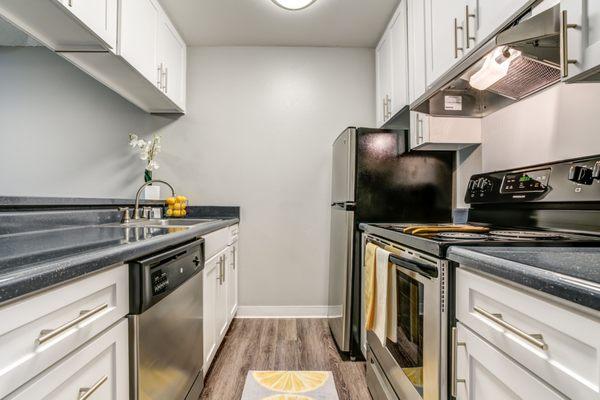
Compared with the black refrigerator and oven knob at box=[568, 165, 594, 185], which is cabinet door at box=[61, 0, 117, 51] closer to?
the black refrigerator

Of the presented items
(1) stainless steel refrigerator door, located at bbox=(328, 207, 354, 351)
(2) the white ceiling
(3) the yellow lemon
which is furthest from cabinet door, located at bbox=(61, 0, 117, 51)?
(3) the yellow lemon

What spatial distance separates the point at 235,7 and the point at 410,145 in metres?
1.54

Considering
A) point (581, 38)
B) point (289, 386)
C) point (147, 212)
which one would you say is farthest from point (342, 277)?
point (581, 38)

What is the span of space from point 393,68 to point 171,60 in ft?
5.48

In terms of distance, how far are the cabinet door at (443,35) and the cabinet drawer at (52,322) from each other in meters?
1.62

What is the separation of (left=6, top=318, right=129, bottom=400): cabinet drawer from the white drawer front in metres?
0.79

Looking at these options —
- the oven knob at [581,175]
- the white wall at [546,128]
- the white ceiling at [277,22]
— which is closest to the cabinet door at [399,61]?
the white ceiling at [277,22]

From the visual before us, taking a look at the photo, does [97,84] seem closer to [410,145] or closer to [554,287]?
[410,145]

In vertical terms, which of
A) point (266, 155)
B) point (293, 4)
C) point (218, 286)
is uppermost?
point (293, 4)

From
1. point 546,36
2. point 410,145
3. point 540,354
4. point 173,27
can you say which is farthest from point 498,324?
point 173,27

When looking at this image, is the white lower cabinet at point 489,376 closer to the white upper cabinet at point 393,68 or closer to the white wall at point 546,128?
the white wall at point 546,128

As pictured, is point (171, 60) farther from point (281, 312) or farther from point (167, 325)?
point (281, 312)

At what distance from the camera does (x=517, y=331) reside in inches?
26.5

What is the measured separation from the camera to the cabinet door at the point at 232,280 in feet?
7.78
